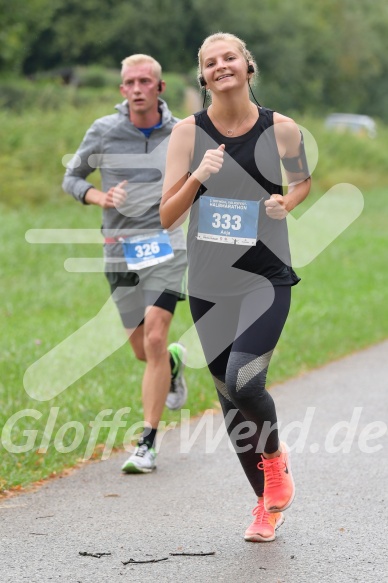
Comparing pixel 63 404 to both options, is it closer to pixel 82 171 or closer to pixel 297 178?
pixel 82 171

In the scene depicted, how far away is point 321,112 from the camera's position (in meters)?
66.1

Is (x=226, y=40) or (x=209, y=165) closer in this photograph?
(x=209, y=165)

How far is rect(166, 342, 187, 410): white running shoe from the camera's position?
782 centimetres

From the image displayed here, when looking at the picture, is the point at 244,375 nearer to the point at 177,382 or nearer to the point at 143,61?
the point at 143,61

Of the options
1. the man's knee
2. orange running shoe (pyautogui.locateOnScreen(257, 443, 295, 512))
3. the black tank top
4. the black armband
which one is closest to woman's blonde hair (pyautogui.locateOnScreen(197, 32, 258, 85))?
the black tank top

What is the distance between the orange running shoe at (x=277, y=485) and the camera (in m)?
5.14

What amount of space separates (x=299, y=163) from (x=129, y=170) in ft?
6.96

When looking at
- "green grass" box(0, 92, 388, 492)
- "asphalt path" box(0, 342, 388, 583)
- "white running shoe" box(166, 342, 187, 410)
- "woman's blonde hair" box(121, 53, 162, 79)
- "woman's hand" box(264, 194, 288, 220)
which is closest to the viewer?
"asphalt path" box(0, 342, 388, 583)

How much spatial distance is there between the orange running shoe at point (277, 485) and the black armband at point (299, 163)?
1255 mm

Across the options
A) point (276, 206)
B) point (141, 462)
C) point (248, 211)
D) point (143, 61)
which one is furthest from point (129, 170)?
point (276, 206)

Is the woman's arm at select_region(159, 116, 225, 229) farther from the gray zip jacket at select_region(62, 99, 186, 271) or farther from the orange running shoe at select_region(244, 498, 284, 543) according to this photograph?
the gray zip jacket at select_region(62, 99, 186, 271)

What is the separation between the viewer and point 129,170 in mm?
7102

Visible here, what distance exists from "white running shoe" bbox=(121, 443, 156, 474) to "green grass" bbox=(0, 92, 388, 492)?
42cm

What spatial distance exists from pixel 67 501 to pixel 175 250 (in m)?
1.85
